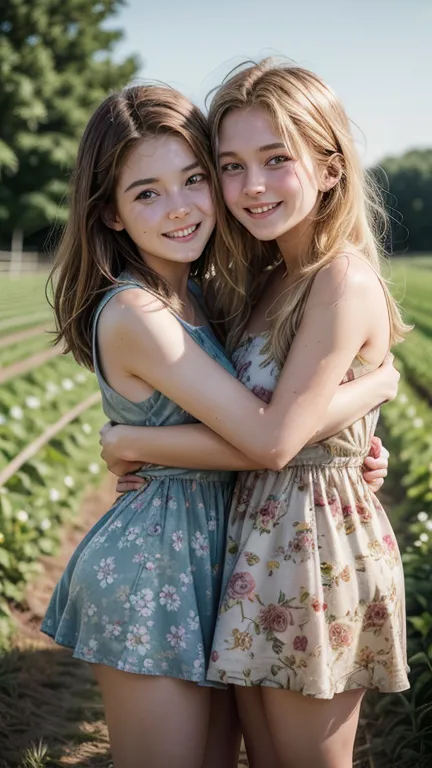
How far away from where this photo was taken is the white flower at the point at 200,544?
228 centimetres

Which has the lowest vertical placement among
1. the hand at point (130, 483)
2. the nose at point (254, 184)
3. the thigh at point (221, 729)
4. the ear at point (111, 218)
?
the thigh at point (221, 729)

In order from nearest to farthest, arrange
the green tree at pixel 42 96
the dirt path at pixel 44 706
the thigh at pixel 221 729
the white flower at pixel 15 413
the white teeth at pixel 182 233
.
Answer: the white teeth at pixel 182 233 < the thigh at pixel 221 729 < the dirt path at pixel 44 706 < the white flower at pixel 15 413 < the green tree at pixel 42 96

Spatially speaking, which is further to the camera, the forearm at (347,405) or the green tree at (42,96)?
the green tree at (42,96)

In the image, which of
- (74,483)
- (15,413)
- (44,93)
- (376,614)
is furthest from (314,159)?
(44,93)

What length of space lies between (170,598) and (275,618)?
0.87 ft

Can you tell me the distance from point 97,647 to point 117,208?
3.77ft

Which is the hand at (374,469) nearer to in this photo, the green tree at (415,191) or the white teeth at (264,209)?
the white teeth at (264,209)

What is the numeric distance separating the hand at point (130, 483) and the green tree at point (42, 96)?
27809 mm

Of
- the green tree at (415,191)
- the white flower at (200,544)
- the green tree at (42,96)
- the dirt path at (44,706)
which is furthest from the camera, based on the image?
the green tree at (415,191)

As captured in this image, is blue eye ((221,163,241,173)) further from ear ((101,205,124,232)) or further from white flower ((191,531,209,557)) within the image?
white flower ((191,531,209,557))

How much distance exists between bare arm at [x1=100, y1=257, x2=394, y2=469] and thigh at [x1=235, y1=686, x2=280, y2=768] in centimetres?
65

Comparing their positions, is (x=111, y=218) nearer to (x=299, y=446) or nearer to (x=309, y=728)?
(x=299, y=446)

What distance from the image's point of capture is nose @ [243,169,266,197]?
2348 millimetres

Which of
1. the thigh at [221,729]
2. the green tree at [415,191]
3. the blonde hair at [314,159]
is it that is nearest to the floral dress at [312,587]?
the blonde hair at [314,159]
